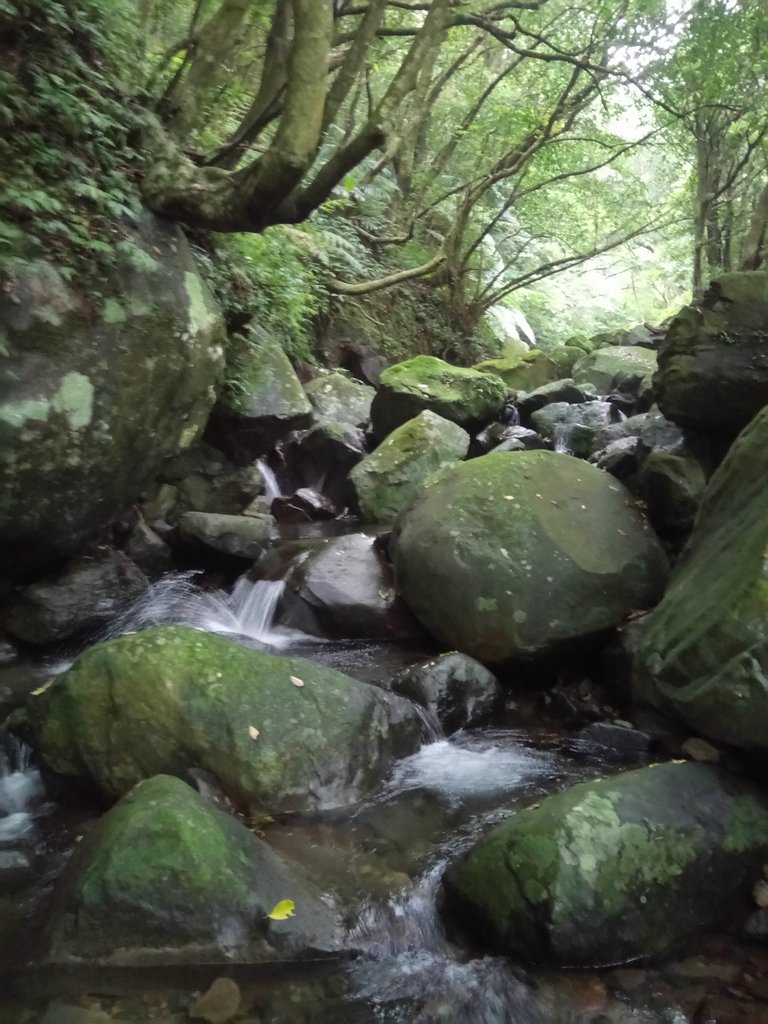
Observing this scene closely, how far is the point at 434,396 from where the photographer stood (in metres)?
9.78

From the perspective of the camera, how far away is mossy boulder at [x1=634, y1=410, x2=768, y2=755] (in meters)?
3.30

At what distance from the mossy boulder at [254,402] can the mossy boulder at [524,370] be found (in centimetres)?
621

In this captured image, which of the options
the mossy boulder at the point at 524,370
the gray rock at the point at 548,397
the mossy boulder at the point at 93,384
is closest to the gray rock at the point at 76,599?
the mossy boulder at the point at 93,384

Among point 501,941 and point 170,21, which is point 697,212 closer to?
point 170,21

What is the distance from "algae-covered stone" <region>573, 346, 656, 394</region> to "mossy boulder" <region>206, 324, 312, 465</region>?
Result: 640cm

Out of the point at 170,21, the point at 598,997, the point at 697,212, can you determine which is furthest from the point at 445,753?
the point at 697,212

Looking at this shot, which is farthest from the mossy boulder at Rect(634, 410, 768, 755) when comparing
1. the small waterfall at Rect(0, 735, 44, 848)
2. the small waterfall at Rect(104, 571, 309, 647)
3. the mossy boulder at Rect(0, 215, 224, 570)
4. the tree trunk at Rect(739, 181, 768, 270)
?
the tree trunk at Rect(739, 181, 768, 270)

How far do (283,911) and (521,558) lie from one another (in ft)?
10.2

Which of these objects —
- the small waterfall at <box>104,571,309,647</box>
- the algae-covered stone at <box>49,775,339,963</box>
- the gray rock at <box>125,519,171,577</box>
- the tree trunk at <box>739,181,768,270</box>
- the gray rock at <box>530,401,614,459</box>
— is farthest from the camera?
the tree trunk at <box>739,181,768,270</box>

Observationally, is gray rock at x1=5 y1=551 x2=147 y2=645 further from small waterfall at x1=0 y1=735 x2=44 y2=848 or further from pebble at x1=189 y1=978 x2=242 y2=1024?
pebble at x1=189 y1=978 x2=242 y2=1024

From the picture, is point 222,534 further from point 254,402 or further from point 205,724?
point 205,724

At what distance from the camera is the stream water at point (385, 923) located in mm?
2650

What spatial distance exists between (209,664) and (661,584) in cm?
340

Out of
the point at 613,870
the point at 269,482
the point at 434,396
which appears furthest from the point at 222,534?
the point at 613,870
